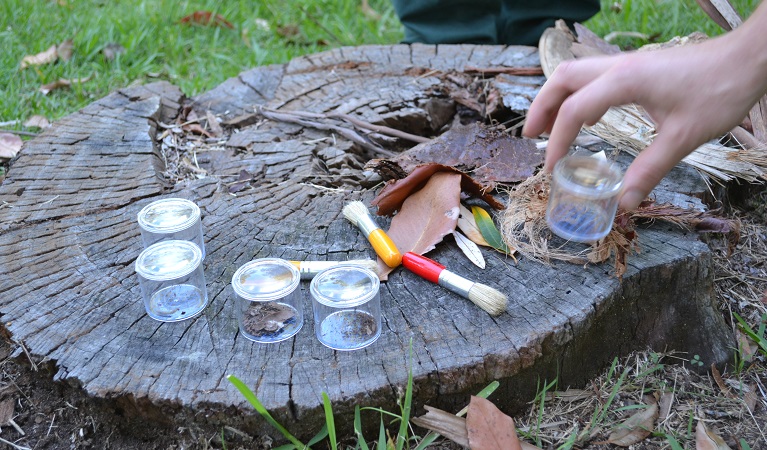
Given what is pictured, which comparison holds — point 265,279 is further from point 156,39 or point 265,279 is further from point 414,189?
point 156,39

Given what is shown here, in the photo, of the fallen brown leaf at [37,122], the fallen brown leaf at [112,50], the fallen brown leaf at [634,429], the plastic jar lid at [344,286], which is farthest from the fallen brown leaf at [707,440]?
the fallen brown leaf at [112,50]

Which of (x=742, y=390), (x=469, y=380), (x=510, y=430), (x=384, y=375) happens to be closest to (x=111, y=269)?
(x=384, y=375)

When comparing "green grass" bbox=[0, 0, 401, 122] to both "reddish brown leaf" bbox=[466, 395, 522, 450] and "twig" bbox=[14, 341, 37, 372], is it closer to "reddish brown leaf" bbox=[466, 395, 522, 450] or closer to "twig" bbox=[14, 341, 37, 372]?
"twig" bbox=[14, 341, 37, 372]

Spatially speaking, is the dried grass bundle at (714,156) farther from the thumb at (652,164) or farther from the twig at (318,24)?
the twig at (318,24)

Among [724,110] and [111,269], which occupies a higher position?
[724,110]

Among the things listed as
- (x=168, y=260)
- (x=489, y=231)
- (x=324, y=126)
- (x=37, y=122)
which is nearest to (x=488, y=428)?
(x=489, y=231)

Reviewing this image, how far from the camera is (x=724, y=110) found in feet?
4.44

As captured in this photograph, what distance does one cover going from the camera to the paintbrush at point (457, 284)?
171 centimetres

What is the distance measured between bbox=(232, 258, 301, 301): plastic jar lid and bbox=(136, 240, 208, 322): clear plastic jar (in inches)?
5.0

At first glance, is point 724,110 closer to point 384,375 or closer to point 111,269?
point 384,375

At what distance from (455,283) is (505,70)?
1450 mm

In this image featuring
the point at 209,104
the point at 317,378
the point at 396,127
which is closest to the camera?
the point at 317,378

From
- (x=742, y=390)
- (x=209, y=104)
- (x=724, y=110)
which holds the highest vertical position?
(x=724, y=110)

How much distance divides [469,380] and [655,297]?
2.18 ft
